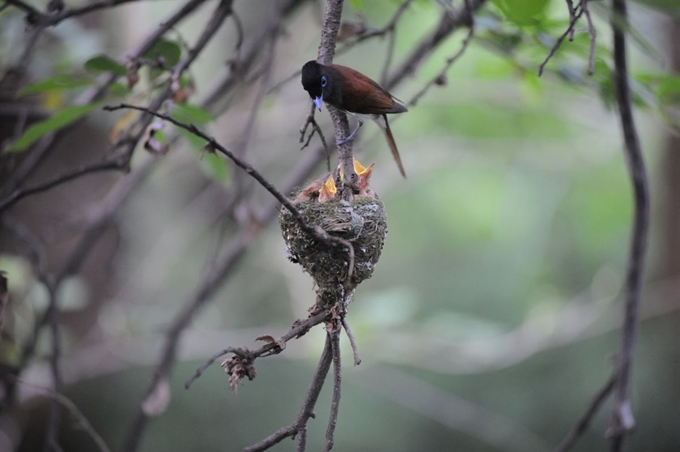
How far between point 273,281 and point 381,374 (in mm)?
1619

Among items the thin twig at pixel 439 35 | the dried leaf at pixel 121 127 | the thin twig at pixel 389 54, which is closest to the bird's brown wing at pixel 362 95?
the thin twig at pixel 389 54

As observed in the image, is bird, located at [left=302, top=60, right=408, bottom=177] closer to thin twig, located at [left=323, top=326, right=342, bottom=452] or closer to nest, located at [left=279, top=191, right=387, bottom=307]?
nest, located at [left=279, top=191, right=387, bottom=307]

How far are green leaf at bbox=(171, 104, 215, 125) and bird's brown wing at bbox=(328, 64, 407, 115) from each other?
0.97 ft

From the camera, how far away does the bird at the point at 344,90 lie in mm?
953

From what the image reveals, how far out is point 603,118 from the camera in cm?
429

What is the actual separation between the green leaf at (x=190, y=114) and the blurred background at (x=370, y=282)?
0.36 metres

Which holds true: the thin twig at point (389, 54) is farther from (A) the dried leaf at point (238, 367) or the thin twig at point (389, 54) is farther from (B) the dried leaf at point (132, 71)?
(A) the dried leaf at point (238, 367)

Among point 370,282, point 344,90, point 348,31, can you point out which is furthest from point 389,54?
point 370,282

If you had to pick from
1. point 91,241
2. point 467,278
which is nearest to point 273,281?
point 467,278

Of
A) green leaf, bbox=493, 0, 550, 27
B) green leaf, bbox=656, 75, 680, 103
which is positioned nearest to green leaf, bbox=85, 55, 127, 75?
green leaf, bbox=493, 0, 550, 27

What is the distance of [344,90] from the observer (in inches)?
41.2

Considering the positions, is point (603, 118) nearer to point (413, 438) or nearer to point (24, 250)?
point (413, 438)

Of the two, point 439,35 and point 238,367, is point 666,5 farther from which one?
point 439,35

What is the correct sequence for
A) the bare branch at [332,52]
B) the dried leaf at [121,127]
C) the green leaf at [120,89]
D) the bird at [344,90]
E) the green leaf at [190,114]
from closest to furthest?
the bare branch at [332,52]
the bird at [344,90]
the green leaf at [190,114]
the green leaf at [120,89]
the dried leaf at [121,127]
